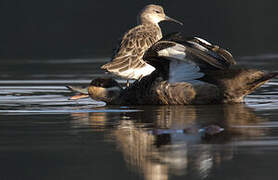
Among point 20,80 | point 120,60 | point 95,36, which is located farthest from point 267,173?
point 95,36

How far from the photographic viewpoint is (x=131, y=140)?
8516mm

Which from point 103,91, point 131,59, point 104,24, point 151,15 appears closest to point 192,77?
point 103,91

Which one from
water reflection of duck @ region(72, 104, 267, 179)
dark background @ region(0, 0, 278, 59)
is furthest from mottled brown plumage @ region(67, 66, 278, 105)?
dark background @ region(0, 0, 278, 59)

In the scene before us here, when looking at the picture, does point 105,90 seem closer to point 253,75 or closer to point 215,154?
point 253,75

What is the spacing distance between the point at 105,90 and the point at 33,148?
157 inches

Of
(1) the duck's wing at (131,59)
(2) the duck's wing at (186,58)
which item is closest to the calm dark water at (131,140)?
(2) the duck's wing at (186,58)

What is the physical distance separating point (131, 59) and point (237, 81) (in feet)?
9.22

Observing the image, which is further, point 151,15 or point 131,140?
point 151,15

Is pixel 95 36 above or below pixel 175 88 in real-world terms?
above

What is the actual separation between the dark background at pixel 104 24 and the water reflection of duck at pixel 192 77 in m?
10.9

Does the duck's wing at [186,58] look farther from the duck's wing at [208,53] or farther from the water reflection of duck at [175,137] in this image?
the water reflection of duck at [175,137]

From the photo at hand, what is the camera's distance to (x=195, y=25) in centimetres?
2962

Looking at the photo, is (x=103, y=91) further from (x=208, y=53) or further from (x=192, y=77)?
(x=208, y=53)

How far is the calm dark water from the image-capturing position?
712cm
